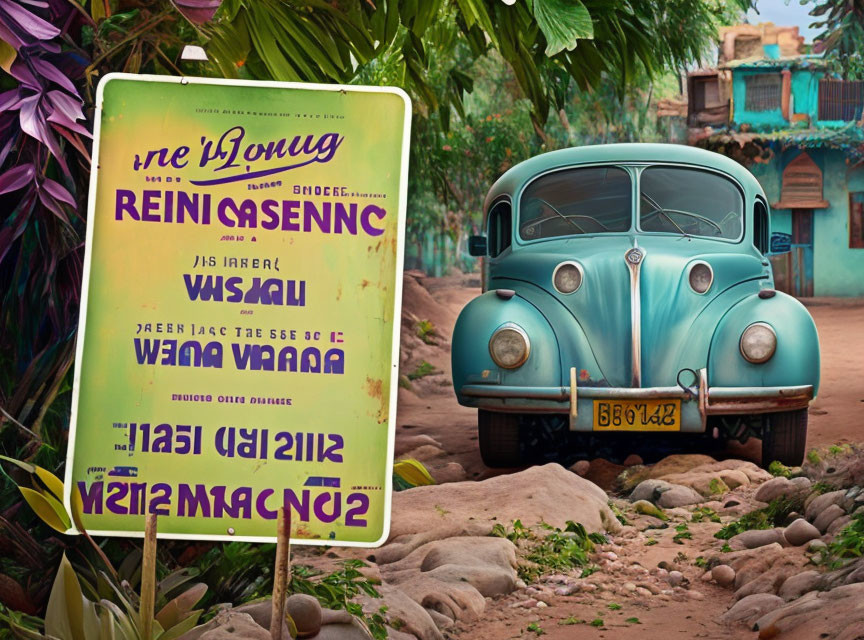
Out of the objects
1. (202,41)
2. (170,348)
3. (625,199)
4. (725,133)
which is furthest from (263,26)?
(725,133)

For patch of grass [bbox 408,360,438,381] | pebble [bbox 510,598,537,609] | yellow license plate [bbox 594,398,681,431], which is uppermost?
patch of grass [bbox 408,360,438,381]

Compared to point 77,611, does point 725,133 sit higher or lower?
higher

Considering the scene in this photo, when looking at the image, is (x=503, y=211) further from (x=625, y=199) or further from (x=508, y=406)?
(x=508, y=406)

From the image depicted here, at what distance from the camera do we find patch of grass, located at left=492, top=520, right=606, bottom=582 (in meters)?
4.98

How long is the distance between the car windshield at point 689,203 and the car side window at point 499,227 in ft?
3.14

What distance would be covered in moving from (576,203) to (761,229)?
1368 millimetres

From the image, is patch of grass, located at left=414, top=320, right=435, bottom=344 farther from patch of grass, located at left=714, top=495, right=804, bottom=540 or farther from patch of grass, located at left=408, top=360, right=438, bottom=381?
patch of grass, located at left=714, top=495, right=804, bottom=540

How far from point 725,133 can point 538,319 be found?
16734 millimetres

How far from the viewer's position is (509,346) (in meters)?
6.65

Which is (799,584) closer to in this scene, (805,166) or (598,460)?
(598,460)

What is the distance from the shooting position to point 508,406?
6.67 m

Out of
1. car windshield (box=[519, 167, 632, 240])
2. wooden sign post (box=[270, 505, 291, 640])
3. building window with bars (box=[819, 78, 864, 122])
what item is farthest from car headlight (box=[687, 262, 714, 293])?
building window with bars (box=[819, 78, 864, 122])

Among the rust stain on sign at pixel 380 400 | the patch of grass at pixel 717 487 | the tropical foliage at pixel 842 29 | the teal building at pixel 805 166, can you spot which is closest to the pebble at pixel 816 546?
the patch of grass at pixel 717 487

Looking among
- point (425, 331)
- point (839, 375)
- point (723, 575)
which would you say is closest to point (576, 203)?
point (723, 575)
